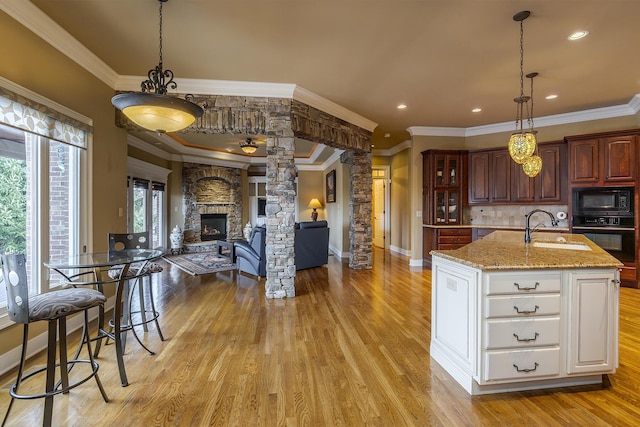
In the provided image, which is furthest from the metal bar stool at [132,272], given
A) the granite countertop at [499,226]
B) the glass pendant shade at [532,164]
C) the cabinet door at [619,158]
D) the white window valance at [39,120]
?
the cabinet door at [619,158]

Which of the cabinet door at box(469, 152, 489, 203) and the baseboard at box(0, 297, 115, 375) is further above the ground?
the cabinet door at box(469, 152, 489, 203)

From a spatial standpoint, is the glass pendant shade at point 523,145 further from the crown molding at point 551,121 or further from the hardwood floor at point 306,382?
the crown molding at point 551,121

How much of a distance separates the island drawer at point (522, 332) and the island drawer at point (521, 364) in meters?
0.05

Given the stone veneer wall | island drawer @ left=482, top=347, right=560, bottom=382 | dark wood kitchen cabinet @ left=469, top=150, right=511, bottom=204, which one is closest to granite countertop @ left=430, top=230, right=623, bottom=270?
island drawer @ left=482, top=347, right=560, bottom=382

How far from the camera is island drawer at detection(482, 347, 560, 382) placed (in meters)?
1.91

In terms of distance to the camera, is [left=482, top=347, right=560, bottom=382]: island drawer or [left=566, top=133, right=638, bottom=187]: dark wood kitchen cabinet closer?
[left=482, top=347, right=560, bottom=382]: island drawer

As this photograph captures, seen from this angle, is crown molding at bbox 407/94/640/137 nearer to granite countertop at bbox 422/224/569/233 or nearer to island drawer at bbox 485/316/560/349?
granite countertop at bbox 422/224/569/233

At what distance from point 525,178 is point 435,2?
4.32 m

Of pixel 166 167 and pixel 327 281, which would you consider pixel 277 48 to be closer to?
pixel 327 281

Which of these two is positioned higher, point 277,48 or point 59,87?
point 277,48

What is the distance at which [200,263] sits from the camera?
6516 mm

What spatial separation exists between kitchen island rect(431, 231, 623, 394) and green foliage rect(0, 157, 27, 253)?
3.52m


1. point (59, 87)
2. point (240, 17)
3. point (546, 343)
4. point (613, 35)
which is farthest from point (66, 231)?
point (613, 35)

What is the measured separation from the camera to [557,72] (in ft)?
11.9
